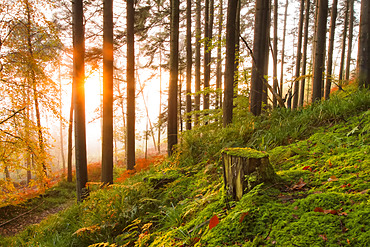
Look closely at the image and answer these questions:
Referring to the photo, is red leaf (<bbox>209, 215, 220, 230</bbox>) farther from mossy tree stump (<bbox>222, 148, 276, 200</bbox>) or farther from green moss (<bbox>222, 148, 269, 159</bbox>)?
green moss (<bbox>222, 148, 269, 159</bbox>)

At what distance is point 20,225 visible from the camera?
908 cm

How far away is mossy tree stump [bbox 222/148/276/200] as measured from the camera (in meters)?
2.29

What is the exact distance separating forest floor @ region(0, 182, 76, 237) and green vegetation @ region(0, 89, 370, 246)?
18.2 ft

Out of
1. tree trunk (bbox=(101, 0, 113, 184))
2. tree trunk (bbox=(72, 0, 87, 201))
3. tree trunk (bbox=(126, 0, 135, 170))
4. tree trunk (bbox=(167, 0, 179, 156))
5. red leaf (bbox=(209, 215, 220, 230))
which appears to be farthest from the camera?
tree trunk (bbox=(126, 0, 135, 170))

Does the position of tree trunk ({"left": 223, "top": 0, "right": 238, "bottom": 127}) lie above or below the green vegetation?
above

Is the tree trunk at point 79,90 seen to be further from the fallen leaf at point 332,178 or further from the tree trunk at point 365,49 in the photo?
the tree trunk at point 365,49

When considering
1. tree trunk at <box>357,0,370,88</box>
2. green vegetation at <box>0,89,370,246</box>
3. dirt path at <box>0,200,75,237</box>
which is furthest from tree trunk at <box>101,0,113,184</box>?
tree trunk at <box>357,0,370,88</box>

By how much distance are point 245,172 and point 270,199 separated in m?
0.36

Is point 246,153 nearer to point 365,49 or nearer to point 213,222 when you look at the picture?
point 213,222

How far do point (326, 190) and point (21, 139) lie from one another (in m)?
8.93

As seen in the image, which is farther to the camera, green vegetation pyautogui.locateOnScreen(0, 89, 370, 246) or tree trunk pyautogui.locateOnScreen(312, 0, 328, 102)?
tree trunk pyautogui.locateOnScreen(312, 0, 328, 102)

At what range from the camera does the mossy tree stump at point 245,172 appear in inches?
90.3

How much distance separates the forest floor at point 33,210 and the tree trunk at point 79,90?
9.90 feet

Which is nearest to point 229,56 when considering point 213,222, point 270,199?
point 270,199
